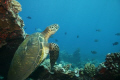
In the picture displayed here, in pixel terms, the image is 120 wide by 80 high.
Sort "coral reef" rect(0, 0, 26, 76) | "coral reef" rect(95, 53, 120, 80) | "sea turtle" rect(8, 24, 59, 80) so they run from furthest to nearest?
1. "coral reef" rect(95, 53, 120, 80)
2. "sea turtle" rect(8, 24, 59, 80)
3. "coral reef" rect(0, 0, 26, 76)

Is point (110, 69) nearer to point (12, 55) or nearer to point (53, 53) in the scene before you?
point (53, 53)

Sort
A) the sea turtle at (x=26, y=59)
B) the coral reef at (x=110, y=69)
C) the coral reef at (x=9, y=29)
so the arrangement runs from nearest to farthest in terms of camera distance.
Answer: the coral reef at (x=9, y=29) < the sea turtle at (x=26, y=59) < the coral reef at (x=110, y=69)

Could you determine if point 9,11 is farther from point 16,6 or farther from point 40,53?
point 40,53

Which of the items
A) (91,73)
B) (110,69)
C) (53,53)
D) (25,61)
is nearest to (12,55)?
(25,61)

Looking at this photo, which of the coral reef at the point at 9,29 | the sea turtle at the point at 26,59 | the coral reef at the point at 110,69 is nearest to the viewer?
the coral reef at the point at 9,29

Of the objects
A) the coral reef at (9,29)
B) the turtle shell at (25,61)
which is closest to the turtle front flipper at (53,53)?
the turtle shell at (25,61)

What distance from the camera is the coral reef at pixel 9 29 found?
2.50m

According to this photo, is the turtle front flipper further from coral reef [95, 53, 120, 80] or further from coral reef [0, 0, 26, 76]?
coral reef [95, 53, 120, 80]

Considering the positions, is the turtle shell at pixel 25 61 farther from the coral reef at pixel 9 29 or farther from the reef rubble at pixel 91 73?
the reef rubble at pixel 91 73

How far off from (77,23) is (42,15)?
64703 millimetres

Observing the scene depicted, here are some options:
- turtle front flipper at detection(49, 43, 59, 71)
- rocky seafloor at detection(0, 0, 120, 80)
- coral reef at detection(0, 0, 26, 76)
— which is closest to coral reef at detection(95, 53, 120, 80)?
rocky seafloor at detection(0, 0, 120, 80)

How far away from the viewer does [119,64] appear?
3346 millimetres

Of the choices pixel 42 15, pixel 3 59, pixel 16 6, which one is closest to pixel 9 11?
pixel 16 6

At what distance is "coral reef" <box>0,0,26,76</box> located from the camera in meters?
2.50
